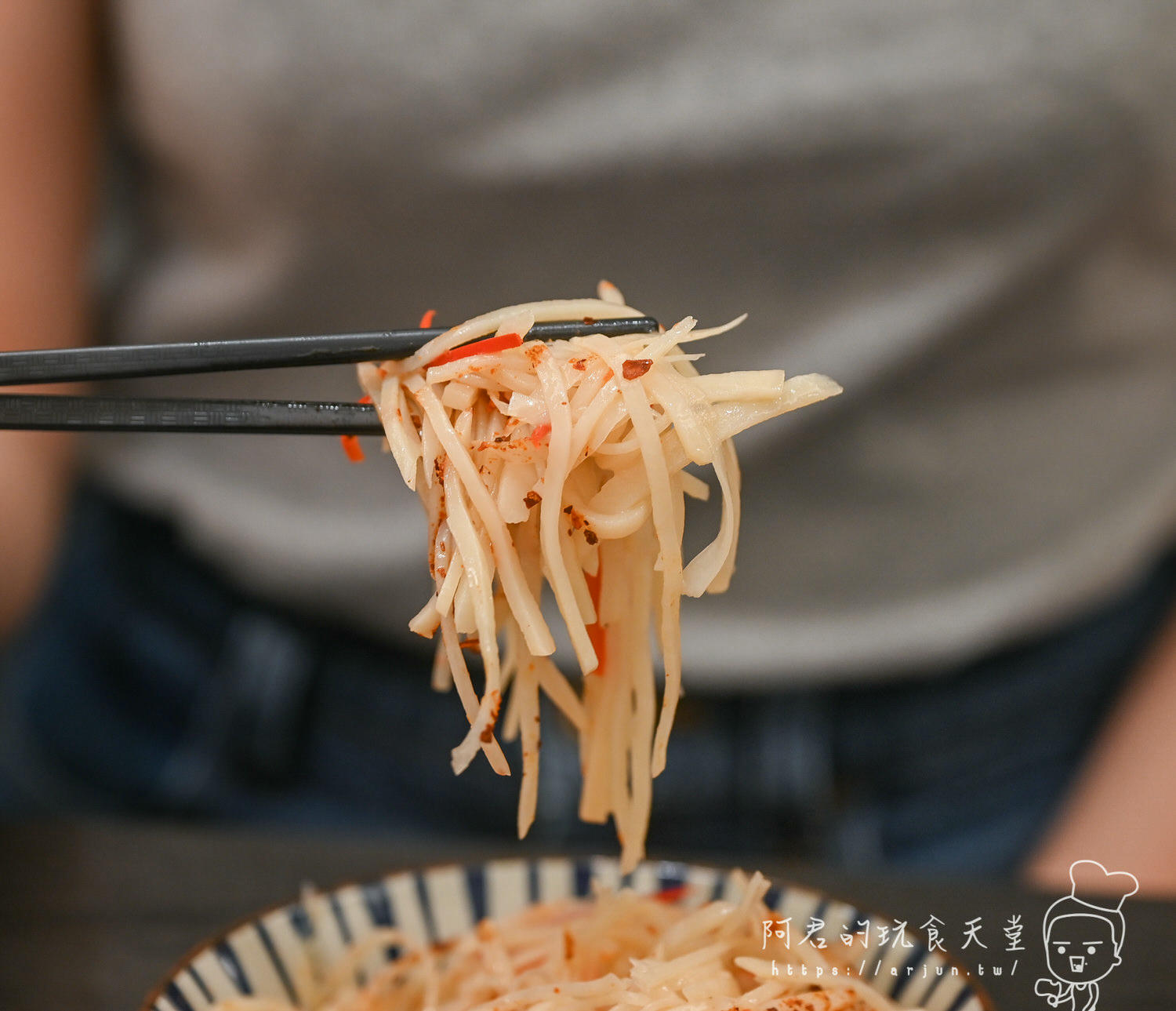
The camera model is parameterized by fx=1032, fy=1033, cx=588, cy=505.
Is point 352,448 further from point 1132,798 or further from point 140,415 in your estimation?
point 1132,798

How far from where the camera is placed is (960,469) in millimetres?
1354

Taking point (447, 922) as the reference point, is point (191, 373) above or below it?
above

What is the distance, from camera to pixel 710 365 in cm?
129

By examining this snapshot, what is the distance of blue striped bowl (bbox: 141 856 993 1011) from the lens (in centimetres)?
66

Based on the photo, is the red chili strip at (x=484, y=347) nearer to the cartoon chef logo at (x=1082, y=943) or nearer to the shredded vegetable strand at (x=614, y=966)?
the shredded vegetable strand at (x=614, y=966)

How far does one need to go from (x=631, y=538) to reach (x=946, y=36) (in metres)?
0.81

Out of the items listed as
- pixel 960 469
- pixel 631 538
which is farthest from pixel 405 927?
pixel 960 469

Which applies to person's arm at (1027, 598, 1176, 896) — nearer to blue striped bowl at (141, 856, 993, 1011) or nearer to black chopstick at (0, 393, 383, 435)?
blue striped bowl at (141, 856, 993, 1011)

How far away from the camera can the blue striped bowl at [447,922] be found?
0.66 meters

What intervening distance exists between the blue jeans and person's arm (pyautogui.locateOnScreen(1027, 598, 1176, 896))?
0.24 feet

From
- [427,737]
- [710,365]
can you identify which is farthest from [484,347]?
[427,737]

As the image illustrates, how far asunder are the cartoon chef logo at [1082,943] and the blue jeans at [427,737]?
1.35 feet

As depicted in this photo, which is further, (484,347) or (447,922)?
(447,922)

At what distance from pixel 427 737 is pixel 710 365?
62 centimetres
